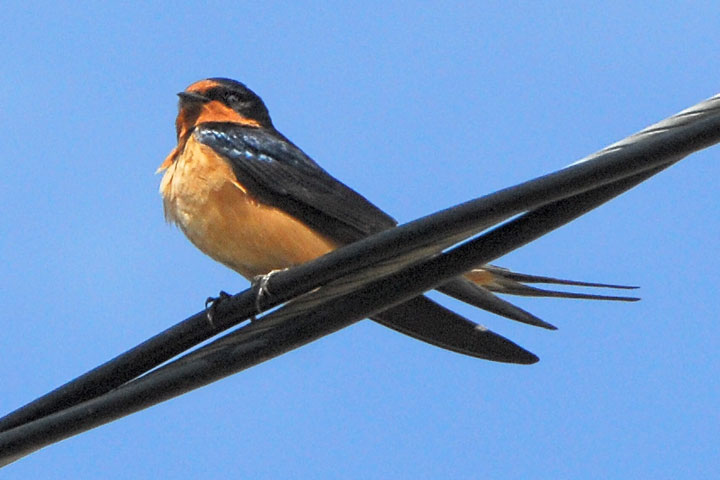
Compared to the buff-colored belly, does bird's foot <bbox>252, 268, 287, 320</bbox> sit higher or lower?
lower

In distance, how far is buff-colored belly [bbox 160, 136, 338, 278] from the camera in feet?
16.9

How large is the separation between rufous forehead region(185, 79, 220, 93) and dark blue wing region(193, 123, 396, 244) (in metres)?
0.55

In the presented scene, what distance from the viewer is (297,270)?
3021mm

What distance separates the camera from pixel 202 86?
645cm

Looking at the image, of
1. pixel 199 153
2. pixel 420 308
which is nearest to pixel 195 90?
pixel 199 153

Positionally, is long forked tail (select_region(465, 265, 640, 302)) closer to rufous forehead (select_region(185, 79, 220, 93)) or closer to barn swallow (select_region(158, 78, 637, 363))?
barn swallow (select_region(158, 78, 637, 363))

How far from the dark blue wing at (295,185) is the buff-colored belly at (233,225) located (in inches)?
2.3

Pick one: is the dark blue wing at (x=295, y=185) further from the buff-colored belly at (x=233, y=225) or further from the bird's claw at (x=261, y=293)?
the bird's claw at (x=261, y=293)

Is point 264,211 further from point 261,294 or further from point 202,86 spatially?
point 261,294

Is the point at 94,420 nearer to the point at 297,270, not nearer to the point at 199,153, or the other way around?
the point at 297,270

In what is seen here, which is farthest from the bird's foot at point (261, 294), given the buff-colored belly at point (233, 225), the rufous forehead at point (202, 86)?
the rufous forehead at point (202, 86)

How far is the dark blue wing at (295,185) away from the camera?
522cm

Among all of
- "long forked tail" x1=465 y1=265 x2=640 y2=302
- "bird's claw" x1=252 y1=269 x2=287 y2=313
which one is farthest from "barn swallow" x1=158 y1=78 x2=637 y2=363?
"bird's claw" x1=252 y1=269 x2=287 y2=313

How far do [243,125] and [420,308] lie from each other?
5.99 feet
